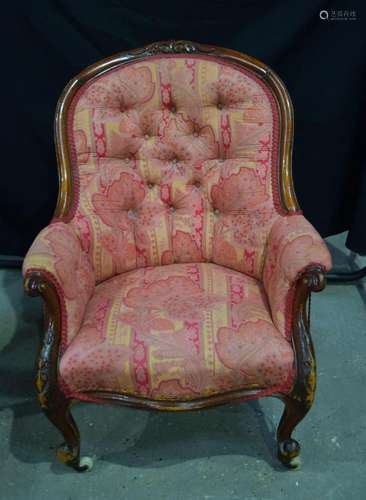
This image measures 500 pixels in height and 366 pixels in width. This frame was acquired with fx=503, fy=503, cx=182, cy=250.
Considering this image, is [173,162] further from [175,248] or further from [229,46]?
[229,46]

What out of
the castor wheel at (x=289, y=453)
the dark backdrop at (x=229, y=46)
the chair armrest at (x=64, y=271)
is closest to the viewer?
the chair armrest at (x=64, y=271)

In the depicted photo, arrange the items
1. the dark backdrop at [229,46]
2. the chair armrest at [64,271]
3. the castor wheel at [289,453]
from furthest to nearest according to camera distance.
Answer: the dark backdrop at [229,46] → the castor wheel at [289,453] → the chair armrest at [64,271]

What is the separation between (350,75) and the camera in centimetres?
171

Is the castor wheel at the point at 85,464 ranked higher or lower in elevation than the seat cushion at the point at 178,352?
lower

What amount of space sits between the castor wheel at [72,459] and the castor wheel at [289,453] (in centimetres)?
50

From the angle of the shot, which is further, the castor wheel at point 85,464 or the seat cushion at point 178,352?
the castor wheel at point 85,464

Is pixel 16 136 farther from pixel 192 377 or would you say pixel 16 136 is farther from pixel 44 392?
pixel 192 377

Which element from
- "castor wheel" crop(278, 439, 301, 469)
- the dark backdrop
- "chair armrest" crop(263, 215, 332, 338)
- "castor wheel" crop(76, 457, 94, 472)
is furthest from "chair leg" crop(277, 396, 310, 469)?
the dark backdrop

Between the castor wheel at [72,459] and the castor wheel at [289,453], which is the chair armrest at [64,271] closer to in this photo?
the castor wheel at [72,459]

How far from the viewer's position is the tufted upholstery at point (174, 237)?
113 centimetres

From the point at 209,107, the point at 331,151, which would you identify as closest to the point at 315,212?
the point at 331,151

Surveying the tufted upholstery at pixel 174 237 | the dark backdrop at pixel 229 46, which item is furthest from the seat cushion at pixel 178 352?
the dark backdrop at pixel 229 46

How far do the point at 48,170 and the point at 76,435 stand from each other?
1019mm

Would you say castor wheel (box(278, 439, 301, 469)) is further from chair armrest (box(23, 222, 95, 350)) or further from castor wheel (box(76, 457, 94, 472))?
chair armrest (box(23, 222, 95, 350))
